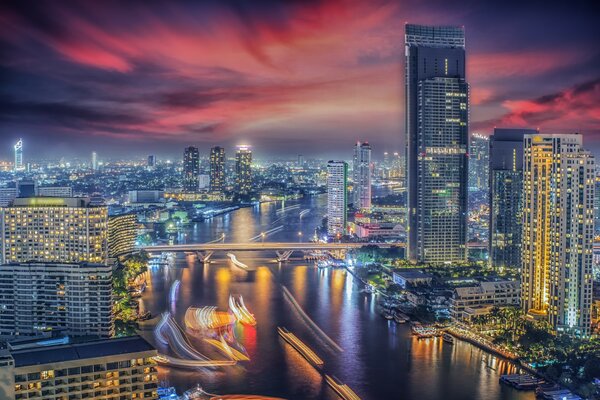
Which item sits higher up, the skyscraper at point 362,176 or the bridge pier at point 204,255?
the skyscraper at point 362,176

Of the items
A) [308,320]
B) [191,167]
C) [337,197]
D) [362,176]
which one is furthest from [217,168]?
[308,320]

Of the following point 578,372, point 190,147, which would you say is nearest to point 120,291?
point 578,372

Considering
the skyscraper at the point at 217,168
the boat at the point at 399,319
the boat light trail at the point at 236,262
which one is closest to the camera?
the boat at the point at 399,319

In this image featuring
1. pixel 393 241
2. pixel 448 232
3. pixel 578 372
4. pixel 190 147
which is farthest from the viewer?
pixel 190 147

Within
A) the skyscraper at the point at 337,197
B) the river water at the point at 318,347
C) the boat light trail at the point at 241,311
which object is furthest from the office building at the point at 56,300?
the skyscraper at the point at 337,197

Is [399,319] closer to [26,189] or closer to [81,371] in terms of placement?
[81,371]

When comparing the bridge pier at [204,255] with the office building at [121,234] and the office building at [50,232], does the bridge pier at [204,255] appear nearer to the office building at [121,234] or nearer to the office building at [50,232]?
the office building at [121,234]

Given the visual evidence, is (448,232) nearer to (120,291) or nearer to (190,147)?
(120,291)

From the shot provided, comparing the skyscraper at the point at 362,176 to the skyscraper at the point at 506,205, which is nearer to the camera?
the skyscraper at the point at 506,205
